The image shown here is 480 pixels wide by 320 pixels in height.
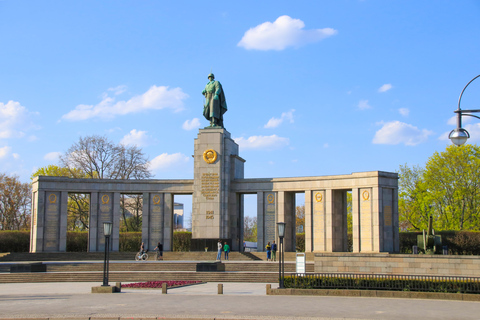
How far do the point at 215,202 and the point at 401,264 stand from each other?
20115mm

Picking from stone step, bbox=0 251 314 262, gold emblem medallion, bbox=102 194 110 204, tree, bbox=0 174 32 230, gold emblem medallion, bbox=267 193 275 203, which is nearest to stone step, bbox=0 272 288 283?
stone step, bbox=0 251 314 262

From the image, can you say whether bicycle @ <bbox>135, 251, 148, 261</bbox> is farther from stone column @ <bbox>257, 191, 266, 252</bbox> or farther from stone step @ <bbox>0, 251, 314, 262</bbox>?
stone column @ <bbox>257, 191, 266, 252</bbox>

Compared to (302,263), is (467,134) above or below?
above

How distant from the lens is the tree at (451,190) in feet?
168

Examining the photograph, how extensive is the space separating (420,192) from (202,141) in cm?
2437

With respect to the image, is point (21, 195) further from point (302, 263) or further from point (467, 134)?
point (467, 134)

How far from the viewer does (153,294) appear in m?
22.1

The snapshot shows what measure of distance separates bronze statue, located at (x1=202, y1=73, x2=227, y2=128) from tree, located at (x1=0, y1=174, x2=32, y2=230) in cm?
2948

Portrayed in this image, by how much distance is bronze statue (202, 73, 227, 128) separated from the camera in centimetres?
4522

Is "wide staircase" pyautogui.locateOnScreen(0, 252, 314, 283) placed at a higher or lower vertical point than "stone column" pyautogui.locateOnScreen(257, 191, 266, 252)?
lower

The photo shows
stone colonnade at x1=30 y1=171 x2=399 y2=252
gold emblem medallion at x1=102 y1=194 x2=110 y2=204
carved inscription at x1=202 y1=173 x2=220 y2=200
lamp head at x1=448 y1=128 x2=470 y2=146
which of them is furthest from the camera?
gold emblem medallion at x1=102 y1=194 x2=110 y2=204

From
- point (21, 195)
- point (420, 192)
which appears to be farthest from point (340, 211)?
point (21, 195)

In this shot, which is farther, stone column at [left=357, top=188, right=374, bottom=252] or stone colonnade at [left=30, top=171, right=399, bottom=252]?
stone colonnade at [left=30, top=171, right=399, bottom=252]

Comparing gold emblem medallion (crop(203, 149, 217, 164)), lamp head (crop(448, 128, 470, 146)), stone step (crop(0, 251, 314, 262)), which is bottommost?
stone step (crop(0, 251, 314, 262))
